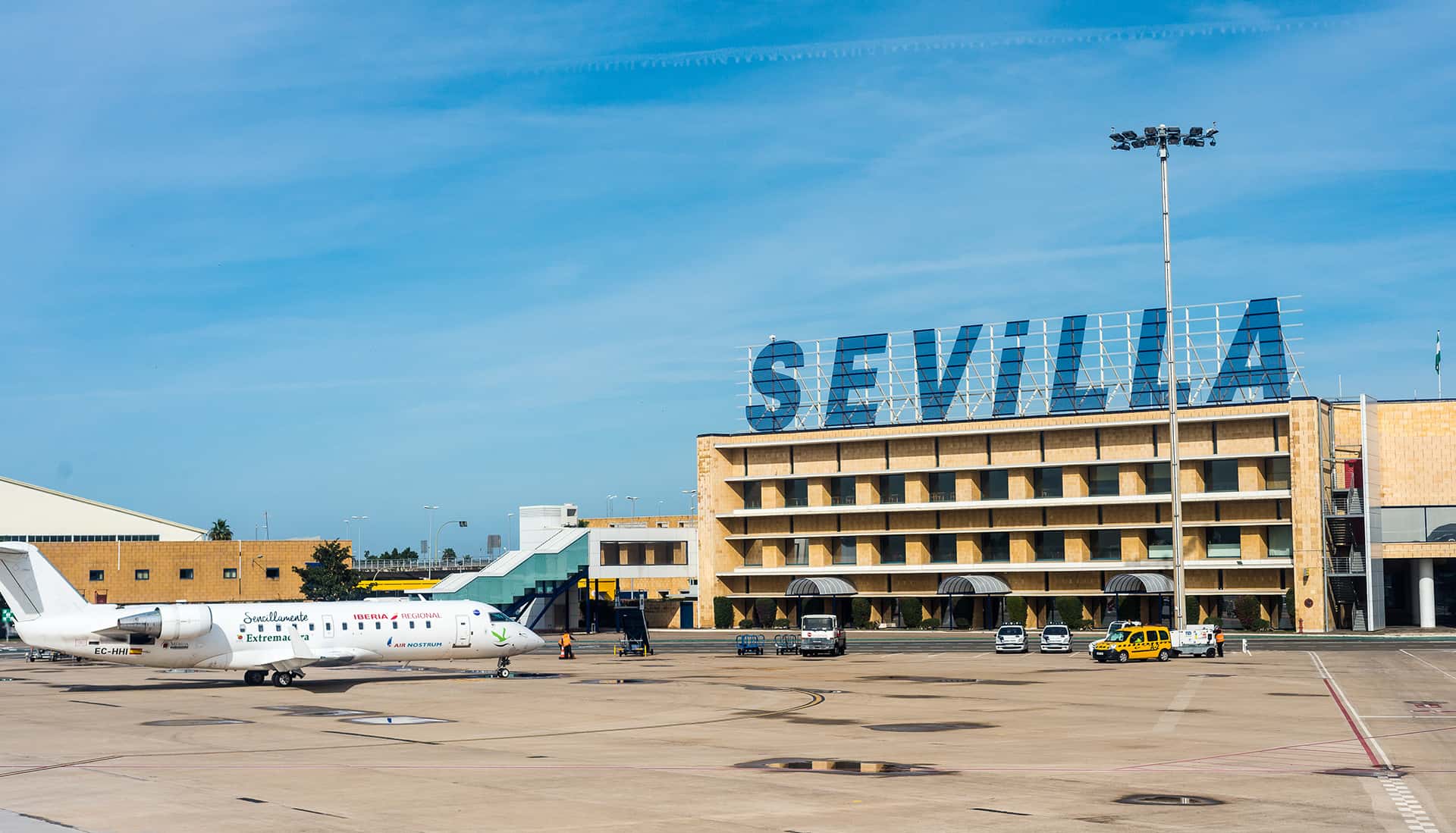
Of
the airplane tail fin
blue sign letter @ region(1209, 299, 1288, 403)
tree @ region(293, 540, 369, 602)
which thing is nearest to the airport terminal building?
blue sign letter @ region(1209, 299, 1288, 403)

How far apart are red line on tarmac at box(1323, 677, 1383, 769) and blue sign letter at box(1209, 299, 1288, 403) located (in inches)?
2210

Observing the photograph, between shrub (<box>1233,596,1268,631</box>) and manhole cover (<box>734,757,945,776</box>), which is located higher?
manhole cover (<box>734,757,945,776</box>)

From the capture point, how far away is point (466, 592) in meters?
127

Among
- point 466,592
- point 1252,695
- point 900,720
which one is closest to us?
point 900,720

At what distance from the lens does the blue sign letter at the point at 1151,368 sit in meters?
110

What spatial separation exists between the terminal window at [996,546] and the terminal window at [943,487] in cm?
453

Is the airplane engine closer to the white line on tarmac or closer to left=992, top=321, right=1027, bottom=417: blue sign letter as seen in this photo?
the white line on tarmac

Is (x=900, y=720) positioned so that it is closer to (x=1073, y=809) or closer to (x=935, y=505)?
(x=1073, y=809)

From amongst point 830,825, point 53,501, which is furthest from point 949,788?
point 53,501

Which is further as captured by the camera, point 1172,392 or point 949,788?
point 1172,392

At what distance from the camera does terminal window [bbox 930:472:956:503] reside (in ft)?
392

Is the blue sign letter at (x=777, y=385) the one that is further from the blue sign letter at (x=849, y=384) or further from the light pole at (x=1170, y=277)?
the light pole at (x=1170, y=277)

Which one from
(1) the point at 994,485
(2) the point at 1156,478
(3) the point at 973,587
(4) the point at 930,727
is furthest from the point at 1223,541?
(4) the point at 930,727

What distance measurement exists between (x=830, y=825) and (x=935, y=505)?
97.7 metres
